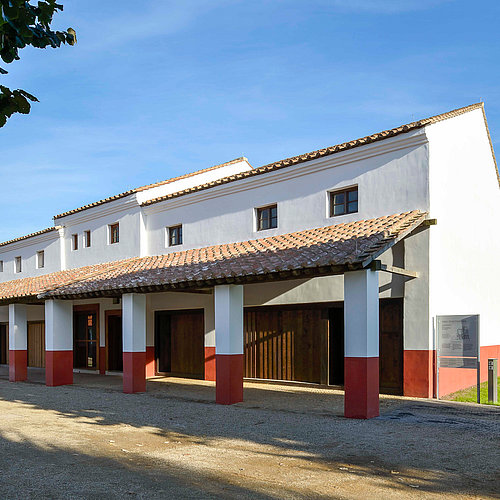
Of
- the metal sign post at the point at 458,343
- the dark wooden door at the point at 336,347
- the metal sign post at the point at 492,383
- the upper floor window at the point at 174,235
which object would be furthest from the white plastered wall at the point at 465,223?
the upper floor window at the point at 174,235

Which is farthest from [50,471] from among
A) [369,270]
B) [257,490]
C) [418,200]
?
[418,200]

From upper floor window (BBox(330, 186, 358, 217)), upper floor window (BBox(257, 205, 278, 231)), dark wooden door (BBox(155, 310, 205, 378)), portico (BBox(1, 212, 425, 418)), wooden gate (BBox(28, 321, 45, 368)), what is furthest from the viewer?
wooden gate (BBox(28, 321, 45, 368))

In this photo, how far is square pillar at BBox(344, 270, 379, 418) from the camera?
1055cm

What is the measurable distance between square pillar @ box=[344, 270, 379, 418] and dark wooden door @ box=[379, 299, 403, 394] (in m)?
3.05

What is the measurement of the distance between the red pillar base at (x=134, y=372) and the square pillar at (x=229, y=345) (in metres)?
3.00

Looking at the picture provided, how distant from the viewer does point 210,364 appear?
1788cm

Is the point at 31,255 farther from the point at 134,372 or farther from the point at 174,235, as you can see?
the point at 134,372

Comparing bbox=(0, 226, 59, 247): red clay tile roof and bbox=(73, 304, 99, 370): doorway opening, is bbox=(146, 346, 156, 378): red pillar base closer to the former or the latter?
bbox=(73, 304, 99, 370): doorway opening

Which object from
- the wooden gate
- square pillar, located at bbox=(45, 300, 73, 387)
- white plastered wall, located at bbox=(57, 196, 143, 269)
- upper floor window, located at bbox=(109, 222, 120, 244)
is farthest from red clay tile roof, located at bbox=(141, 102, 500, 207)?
the wooden gate

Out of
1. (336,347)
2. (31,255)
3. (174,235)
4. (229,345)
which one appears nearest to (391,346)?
(336,347)

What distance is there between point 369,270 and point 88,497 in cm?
658

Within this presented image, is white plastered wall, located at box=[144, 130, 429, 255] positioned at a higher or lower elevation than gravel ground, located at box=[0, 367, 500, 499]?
higher

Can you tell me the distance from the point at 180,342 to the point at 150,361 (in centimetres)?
141

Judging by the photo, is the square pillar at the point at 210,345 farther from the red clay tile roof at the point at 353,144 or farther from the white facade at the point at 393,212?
the red clay tile roof at the point at 353,144
